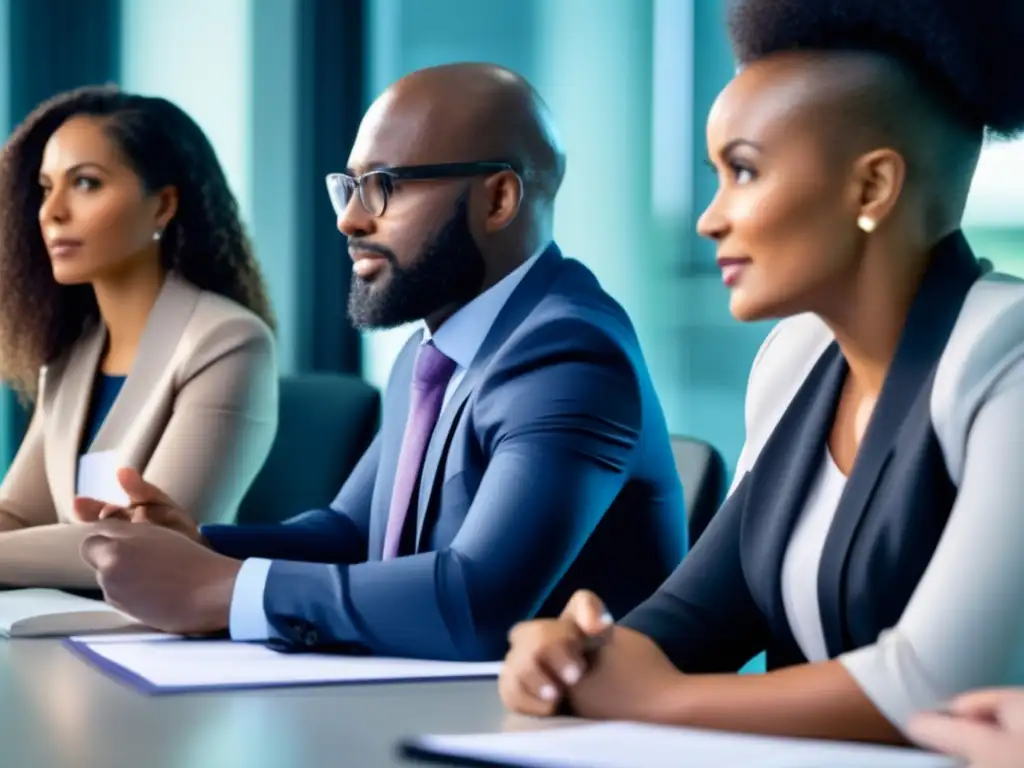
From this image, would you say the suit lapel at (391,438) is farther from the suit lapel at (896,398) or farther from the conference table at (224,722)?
the suit lapel at (896,398)

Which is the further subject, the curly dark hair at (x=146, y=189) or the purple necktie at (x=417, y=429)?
the curly dark hair at (x=146, y=189)

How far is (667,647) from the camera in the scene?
1421 millimetres

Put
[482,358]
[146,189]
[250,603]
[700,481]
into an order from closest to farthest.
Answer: [250,603]
[482,358]
[700,481]
[146,189]

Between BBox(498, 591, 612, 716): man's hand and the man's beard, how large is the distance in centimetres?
77

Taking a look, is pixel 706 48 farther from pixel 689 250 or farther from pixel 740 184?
pixel 740 184

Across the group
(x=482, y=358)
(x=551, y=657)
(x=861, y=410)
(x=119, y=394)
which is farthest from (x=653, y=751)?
(x=119, y=394)

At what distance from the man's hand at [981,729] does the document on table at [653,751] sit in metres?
0.03

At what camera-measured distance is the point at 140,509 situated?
2.01 meters

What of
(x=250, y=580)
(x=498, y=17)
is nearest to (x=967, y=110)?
(x=250, y=580)

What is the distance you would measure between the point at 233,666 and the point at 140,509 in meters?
0.51

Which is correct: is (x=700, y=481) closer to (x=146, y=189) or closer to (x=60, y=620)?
(x=60, y=620)

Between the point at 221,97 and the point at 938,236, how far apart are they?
284cm

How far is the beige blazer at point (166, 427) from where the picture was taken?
2445 mm

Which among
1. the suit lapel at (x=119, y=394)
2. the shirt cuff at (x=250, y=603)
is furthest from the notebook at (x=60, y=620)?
the suit lapel at (x=119, y=394)
